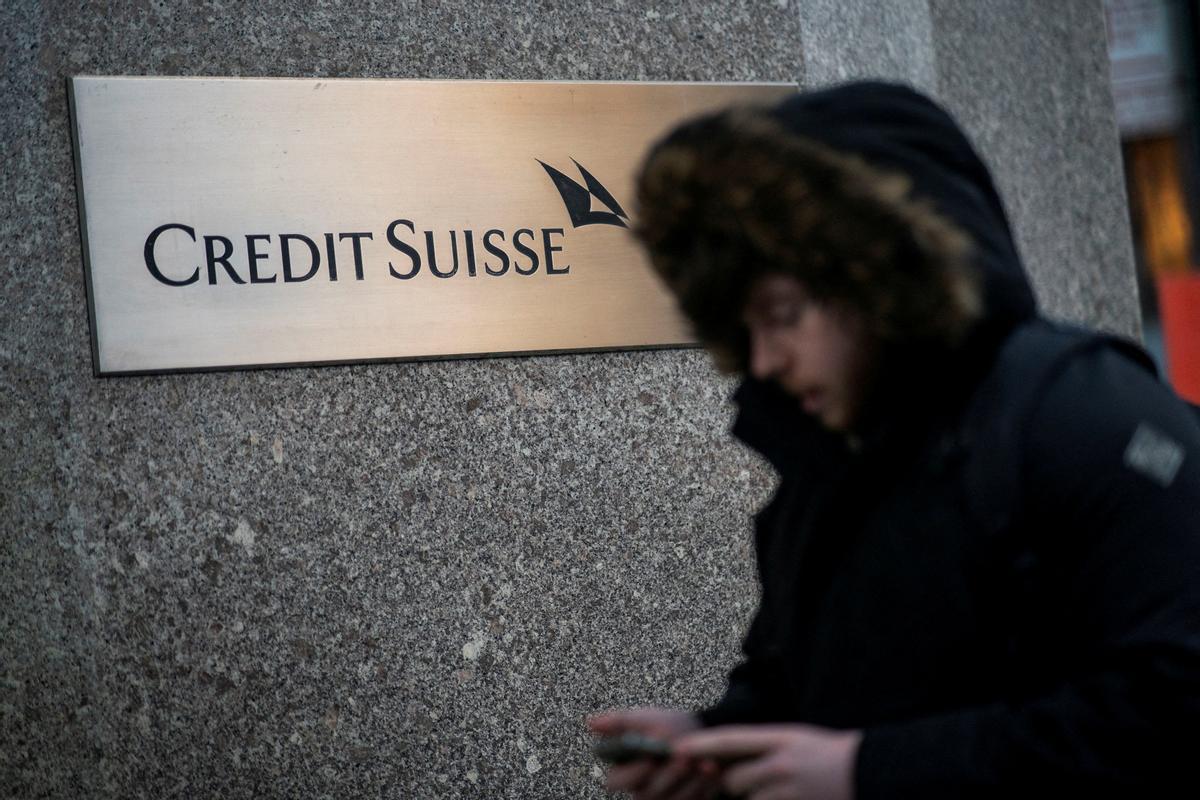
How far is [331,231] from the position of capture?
298 cm

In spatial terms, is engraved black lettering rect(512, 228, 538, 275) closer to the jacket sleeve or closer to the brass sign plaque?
the brass sign plaque

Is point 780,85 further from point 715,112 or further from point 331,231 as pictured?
point 715,112

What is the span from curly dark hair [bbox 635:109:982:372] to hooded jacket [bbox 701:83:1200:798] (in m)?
0.03

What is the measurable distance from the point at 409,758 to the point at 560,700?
1.31 feet

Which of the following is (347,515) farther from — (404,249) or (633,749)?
(633,749)

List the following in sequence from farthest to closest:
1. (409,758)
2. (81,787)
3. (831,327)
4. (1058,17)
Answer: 1. (1058,17)
2. (409,758)
3. (81,787)
4. (831,327)

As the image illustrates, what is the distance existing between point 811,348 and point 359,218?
1.89 meters

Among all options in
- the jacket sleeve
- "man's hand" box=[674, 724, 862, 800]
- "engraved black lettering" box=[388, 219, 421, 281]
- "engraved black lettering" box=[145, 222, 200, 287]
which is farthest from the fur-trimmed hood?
"engraved black lettering" box=[145, 222, 200, 287]

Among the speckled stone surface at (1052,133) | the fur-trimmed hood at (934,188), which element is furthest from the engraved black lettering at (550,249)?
the fur-trimmed hood at (934,188)

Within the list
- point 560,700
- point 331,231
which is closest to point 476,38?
point 331,231

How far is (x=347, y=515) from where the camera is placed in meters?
2.97

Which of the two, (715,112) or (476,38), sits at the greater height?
(476,38)

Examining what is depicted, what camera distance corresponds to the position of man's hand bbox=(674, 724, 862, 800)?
123cm

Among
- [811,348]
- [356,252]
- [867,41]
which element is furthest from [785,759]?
[867,41]
